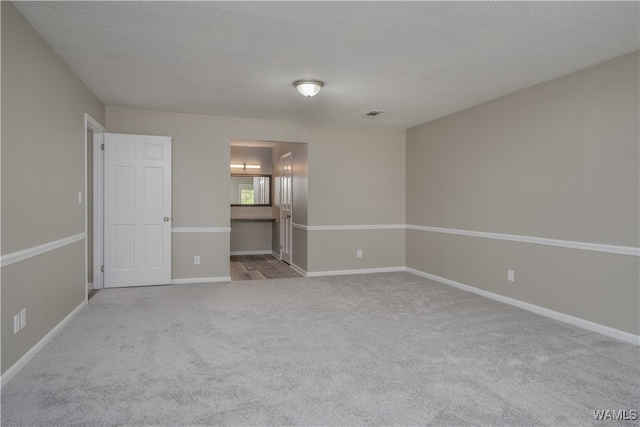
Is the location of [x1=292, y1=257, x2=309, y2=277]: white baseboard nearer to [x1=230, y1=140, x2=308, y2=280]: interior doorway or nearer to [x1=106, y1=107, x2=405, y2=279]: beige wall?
[x1=230, y1=140, x2=308, y2=280]: interior doorway

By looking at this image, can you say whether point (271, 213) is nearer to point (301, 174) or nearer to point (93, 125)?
point (301, 174)

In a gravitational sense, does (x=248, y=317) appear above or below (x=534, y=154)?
below

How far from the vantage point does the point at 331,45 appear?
3115 millimetres

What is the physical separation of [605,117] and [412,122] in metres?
2.79

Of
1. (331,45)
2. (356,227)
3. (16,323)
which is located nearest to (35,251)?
(16,323)

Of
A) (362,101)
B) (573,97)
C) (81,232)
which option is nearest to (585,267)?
(573,97)

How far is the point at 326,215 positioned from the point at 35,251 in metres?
3.94

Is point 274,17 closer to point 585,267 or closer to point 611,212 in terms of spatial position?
point 611,212

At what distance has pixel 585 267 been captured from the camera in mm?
3609

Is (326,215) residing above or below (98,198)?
below

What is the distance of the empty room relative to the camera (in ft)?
7.90

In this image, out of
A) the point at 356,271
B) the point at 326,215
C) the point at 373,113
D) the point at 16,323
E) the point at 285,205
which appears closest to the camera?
the point at 16,323

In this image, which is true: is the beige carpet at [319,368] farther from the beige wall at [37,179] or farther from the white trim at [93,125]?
the white trim at [93,125]

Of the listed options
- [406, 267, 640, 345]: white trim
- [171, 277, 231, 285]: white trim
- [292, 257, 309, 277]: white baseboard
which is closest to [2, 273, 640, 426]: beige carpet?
[406, 267, 640, 345]: white trim
